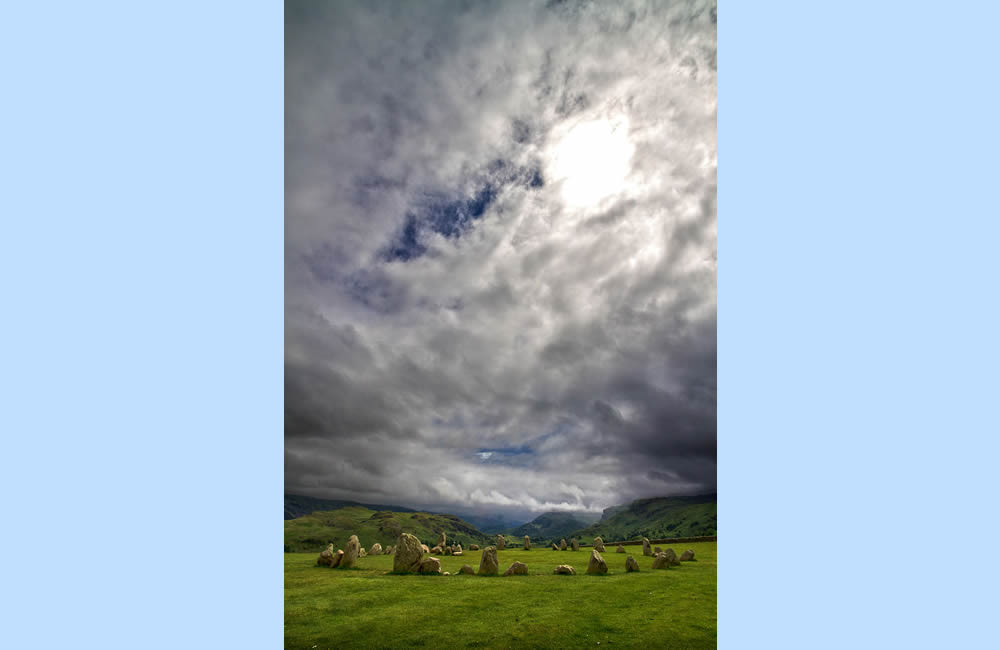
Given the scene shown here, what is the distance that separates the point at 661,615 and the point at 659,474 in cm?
296

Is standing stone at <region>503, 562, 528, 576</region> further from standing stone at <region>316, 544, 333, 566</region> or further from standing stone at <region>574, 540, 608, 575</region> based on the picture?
standing stone at <region>316, 544, 333, 566</region>

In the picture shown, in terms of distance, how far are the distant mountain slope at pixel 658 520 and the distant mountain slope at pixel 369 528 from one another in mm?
2894

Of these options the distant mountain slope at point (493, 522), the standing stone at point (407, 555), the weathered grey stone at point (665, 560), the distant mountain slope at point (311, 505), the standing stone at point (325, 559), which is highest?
the distant mountain slope at point (311, 505)

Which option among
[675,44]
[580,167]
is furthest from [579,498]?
[675,44]

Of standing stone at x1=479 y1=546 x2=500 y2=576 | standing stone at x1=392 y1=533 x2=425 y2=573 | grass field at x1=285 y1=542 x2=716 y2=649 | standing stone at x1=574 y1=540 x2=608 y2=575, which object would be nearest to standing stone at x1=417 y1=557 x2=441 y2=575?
standing stone at x1=392 y1=533 x2=425 y2=573

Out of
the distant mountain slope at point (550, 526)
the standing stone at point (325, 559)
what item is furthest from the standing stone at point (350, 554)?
the distant mountain slope at point (550, 526)

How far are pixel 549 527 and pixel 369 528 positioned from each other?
4.89 meters

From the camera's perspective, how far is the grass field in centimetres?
957

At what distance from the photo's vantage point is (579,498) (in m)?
12.4

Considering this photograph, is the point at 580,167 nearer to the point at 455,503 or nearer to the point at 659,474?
the point at 659,474

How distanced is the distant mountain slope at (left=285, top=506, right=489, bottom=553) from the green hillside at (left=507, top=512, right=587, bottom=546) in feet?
→ 3.97

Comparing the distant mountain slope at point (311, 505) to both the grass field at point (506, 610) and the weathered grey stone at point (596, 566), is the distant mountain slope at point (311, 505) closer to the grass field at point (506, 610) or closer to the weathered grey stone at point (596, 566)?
the grass field at point (506, 610)

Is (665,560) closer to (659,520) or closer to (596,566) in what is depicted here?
(659,520)

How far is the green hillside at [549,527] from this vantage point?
1273 cm
